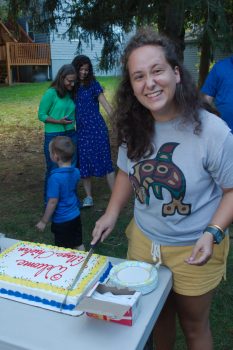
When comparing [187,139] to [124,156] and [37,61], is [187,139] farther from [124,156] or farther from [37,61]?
[37,61]

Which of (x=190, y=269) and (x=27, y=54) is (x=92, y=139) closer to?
(x=190, y=269)

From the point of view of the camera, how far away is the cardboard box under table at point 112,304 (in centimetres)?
115

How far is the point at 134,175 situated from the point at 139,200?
0.33 feet

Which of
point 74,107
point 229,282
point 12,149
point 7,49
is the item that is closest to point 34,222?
point 74,107

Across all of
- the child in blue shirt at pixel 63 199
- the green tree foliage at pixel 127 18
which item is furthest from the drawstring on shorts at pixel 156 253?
the green tree foliage at pixel 127 18

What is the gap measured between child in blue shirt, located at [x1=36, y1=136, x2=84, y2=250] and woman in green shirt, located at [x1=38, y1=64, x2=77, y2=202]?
1.24m

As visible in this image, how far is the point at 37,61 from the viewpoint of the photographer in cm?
2044

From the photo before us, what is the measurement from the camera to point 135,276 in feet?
4.59

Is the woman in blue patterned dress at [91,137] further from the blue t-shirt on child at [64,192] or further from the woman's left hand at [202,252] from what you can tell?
the woman's left hand at [202,252]

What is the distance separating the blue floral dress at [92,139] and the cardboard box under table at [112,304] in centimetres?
323

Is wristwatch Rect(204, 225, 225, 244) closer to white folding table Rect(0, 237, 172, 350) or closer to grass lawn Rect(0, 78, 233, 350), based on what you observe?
white folding table Rect(0, 237, 172, 350)

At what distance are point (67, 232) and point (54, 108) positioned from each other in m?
1.71

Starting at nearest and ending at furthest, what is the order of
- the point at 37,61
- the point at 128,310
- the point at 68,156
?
1. the point at 128,310
2. the point at 68,156
3. the point at 37,61

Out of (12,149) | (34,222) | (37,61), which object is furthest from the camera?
(37,61)
